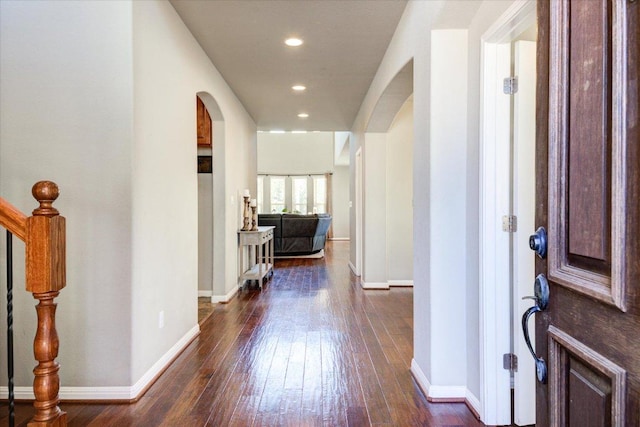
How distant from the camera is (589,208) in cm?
73

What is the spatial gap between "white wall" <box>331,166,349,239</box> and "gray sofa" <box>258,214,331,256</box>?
15.9ft

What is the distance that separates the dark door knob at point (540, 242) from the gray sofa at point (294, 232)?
24.5ft

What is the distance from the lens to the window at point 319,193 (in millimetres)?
13508

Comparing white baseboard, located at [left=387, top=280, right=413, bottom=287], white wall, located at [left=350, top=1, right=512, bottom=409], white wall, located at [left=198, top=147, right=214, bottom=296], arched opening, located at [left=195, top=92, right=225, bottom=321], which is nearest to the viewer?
white wall, located at [left=350, top=1, right=512, bottom=409]

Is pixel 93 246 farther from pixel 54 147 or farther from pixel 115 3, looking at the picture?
pixel 115 3

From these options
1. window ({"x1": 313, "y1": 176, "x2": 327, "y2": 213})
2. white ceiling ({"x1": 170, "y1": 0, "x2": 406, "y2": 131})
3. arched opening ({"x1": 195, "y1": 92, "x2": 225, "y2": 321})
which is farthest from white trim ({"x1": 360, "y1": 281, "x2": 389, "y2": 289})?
window ({"x1": 313, "y1": 176, "x2": 327, "y2": 213})

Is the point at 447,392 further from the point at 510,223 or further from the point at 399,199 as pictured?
the point at 399,199

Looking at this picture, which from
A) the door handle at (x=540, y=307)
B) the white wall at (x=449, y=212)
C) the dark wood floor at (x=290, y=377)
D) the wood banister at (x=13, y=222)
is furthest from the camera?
the white wall at (x=449, y=212)

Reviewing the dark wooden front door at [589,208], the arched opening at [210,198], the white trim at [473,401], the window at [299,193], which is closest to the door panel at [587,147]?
the dark wooden front door at [589,208]

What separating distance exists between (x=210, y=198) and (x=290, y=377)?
2761mm

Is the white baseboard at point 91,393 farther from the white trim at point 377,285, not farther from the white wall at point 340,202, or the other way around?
the white wall at point 340,202

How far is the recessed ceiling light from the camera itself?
334 centimetres

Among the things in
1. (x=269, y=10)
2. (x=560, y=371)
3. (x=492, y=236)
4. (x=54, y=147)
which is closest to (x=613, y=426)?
(x=560, y=371)

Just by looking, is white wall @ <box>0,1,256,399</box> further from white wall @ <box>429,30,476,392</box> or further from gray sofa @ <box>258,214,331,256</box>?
gray sofa @ <box>258,214,331,256</box>
